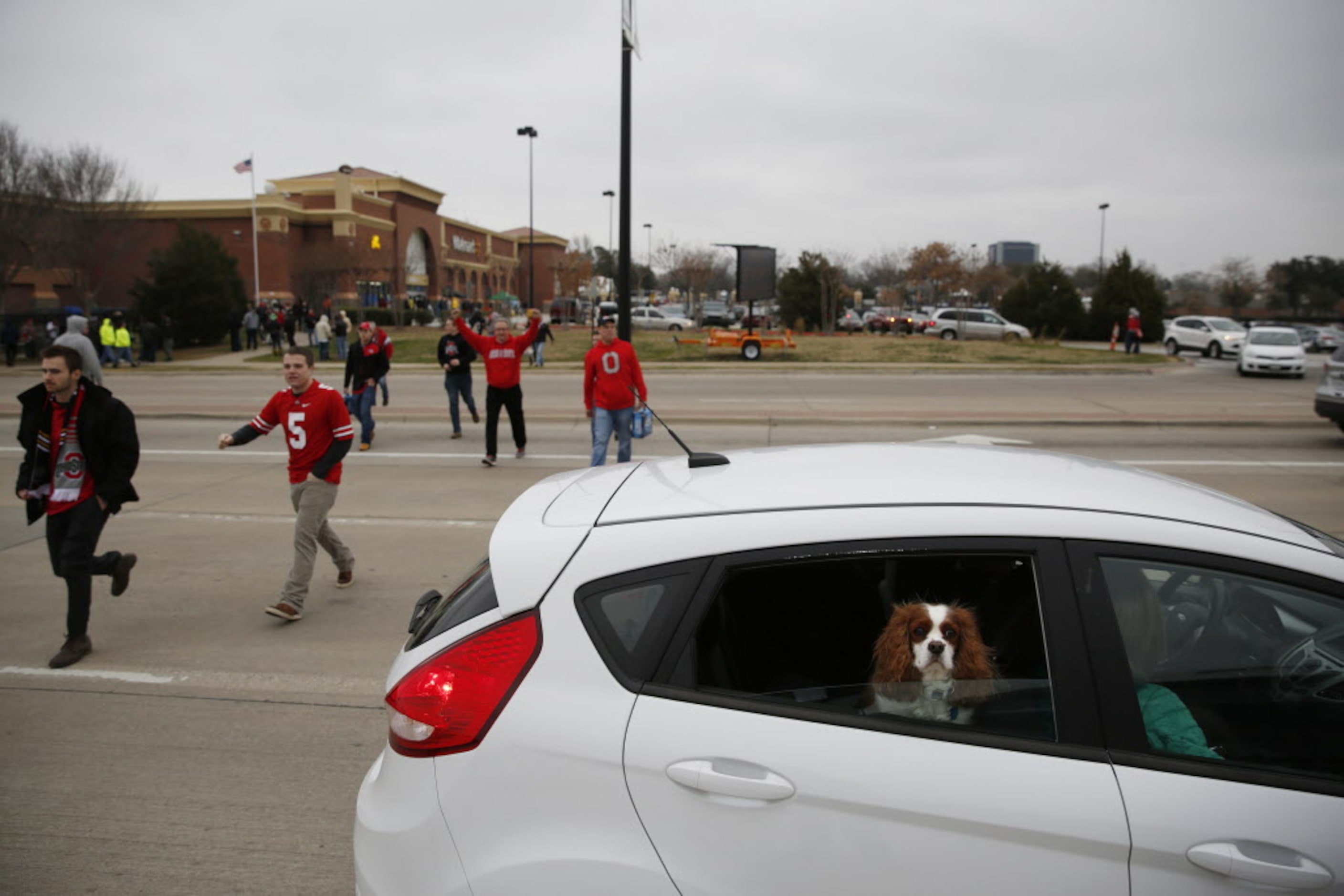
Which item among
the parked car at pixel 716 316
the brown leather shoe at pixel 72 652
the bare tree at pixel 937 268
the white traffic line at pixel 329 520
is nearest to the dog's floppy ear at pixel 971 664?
the brown leather shoe at pixel 72 652

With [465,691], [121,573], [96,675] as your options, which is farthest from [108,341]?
[465,691]

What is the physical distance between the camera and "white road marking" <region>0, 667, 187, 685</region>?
17.1ft

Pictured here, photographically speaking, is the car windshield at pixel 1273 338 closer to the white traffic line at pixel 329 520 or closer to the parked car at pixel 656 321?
the white traffic line at pixel 329 520

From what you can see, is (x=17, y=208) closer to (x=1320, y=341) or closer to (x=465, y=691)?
(x=465, y=691)

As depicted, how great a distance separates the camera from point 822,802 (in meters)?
2.05

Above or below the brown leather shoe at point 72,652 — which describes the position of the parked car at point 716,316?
above

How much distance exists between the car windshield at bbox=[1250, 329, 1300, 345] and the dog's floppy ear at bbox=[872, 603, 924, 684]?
29337 mm

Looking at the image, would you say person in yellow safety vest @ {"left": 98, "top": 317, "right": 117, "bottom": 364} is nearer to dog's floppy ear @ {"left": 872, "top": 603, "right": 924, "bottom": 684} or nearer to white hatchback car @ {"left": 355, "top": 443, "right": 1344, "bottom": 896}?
white hatchback car @ {"left": 355, "top": 443, "right": 1344, "bottom": 896}

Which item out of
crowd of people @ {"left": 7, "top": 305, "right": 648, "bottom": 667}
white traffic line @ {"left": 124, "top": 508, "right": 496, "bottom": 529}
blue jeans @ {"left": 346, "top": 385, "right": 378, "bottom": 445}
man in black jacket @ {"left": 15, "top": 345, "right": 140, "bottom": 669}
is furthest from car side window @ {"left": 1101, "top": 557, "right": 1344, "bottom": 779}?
blue jeans @ {"left": 346, "top": 385, "right": 378, "bottom": 445}

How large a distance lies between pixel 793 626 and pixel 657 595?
381 mm

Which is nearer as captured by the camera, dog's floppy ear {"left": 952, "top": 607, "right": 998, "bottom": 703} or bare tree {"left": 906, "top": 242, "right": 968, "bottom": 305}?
dog's floppy ear {"left": 952, "top": 607, "right": 998, "bottom": 703}

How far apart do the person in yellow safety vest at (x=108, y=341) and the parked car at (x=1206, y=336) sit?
36691mm

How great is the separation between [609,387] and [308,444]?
457 cm

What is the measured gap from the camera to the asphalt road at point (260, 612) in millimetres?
3688
